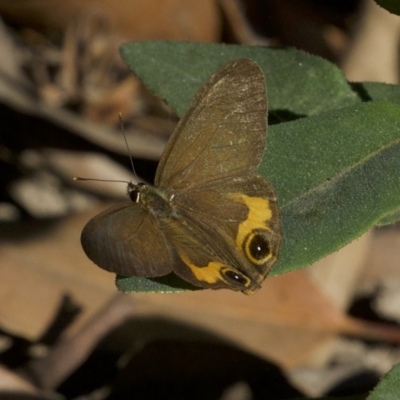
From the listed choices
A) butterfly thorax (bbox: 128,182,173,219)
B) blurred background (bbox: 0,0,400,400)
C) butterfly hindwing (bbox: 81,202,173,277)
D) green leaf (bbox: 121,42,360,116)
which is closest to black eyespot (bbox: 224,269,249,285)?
butterfly hindwing (bbox: 81,202,173,277)

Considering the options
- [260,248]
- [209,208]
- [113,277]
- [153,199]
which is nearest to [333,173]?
[260,248]

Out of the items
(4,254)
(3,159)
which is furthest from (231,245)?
(3,159)

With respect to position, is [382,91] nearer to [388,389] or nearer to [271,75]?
[271,75]

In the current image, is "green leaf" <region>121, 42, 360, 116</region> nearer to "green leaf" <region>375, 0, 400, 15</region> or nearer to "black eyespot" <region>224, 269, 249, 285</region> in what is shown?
"green leaf" <region>375, 0, 400, 15</region>

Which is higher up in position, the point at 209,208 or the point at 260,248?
the point at 260,248

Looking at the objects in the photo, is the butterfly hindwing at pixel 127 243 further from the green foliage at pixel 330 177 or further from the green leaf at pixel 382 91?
the green leaf at pixel 382 91
